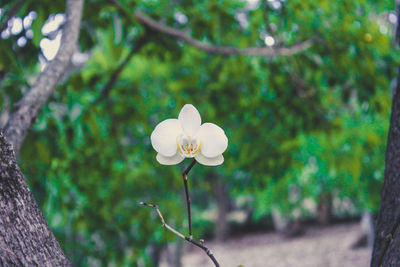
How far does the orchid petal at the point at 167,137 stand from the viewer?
2.20 ft

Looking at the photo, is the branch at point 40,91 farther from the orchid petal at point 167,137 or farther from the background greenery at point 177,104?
the orchid petal at point 167,137

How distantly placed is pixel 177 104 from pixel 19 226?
2569 mm

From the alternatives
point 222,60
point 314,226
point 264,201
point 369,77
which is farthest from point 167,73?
point 314,226

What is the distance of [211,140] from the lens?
673mm

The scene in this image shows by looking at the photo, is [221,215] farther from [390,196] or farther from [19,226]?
[19,226]

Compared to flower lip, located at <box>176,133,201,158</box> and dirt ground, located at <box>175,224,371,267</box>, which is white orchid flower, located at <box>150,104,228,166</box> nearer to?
flower lip, located at <box>176,133,201,158</box>

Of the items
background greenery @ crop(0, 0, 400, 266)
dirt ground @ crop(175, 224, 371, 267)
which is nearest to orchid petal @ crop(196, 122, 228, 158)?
background greenery @ crop(0, 0, 400, 266)

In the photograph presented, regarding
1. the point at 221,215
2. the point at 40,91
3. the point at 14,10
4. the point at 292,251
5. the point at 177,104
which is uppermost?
the point at 14,10

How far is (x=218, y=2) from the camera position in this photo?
105 inches

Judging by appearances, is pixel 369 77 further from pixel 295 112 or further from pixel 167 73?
pixel 167 73

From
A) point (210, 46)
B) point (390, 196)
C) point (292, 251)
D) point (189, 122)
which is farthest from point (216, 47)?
point (292, 251)

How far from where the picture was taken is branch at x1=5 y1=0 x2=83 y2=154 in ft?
3.80

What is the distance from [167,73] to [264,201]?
3.84 m

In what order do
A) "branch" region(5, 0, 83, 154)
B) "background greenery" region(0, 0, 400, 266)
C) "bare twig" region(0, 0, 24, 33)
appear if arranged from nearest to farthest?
1. "branch" region(5, 0, 83, 154)
2. "bare twig" region(0, 0, 24, 33)
3. "background greenery" region(0, 0, 400, 266)
